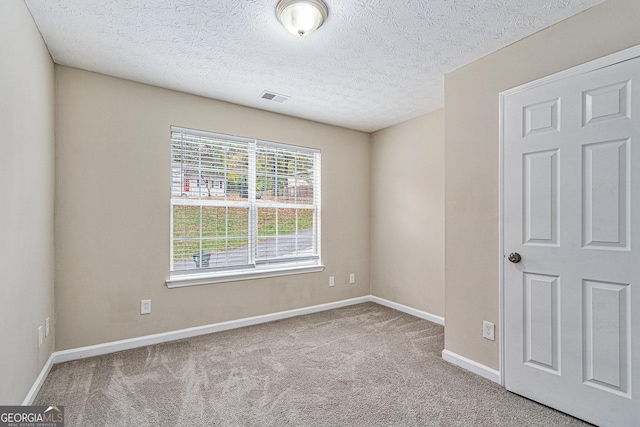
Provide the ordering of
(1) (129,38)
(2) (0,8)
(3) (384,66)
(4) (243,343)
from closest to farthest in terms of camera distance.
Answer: (2) (0,8), (1) (129,38), (3) (384,66), (4) (243,343)

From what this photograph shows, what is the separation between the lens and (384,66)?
262cm

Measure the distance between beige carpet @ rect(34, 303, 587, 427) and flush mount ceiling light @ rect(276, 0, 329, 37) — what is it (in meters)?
2.39

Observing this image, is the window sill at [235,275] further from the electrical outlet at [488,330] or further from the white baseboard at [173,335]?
the electrical outlet at [488,330]

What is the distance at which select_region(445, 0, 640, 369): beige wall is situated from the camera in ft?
6.89

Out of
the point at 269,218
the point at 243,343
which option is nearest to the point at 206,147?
the point at 269,218

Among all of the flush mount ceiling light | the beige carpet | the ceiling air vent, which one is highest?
the ceiling air vent

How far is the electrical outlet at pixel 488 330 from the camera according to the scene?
236 cm

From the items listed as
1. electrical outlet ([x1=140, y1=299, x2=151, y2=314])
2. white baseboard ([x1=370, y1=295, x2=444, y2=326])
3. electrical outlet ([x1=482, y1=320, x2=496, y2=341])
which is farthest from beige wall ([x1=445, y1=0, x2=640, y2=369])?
electrical outlet ([x1=140, y1=299, x2=151, y2=314])

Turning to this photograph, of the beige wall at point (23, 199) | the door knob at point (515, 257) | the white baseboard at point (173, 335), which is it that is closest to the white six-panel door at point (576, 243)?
the door knob at point (515, 257)

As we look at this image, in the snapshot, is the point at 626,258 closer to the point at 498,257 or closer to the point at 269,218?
the point at 498,257

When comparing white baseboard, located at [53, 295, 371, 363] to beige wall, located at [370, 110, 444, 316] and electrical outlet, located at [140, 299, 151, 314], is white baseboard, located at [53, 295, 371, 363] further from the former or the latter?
beige wall, located at [370, 110, 444, 316]

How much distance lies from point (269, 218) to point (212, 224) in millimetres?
690

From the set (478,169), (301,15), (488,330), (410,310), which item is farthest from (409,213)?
(301,15)

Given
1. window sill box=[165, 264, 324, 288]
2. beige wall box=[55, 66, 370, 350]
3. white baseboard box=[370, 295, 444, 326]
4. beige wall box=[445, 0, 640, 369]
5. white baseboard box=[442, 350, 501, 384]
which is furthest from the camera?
white baseboard box=[370, 295, 444, 326]
